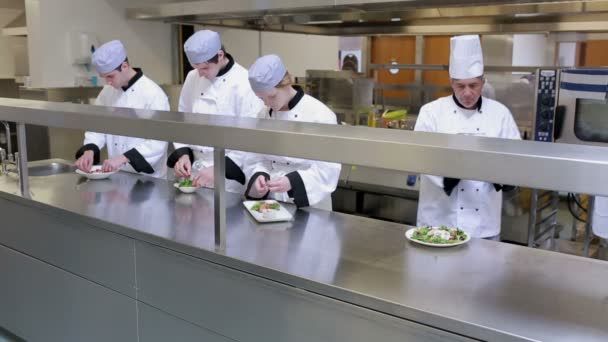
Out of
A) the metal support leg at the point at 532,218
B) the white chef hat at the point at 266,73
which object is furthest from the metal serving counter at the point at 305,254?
the metal support leg at the point at 532,218

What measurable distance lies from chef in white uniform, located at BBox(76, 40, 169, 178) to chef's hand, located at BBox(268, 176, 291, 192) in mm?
921

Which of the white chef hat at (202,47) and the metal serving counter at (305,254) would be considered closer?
the metal serving counter at (305,254)

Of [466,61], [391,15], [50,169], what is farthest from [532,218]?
[50,169]

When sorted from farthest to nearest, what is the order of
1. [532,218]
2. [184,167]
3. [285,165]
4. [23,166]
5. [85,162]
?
[532,218], [85,162], [184,167], [23,166], [285,165]

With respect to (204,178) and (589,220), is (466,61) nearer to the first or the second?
(589,220)

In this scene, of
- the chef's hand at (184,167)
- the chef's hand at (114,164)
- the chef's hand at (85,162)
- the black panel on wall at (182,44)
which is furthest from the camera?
the black panel on wall at (182,44)

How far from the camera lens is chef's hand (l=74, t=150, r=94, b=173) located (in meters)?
2.68

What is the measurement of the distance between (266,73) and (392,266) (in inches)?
36.2

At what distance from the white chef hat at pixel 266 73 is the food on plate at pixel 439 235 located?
2.58 ft

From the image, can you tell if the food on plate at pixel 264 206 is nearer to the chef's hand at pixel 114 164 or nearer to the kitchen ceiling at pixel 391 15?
the chef's hand at pixel 114 164

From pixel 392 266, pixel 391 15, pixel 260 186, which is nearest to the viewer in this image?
pixel 392 266

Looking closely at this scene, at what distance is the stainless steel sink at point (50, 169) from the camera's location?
9.47ft

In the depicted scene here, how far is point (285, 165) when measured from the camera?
2.21 m

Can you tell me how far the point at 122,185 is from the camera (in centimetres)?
247
